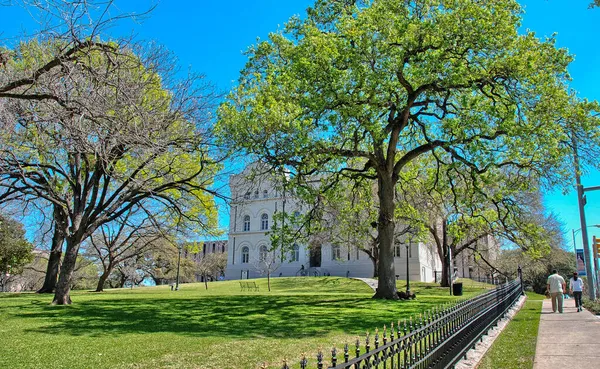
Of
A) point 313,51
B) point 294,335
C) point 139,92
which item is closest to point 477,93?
point 313,51

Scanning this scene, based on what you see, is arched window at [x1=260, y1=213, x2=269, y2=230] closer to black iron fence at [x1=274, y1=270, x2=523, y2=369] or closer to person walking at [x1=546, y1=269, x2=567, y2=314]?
person walking at [x1=546, y1=269, x2=567, y2=314]

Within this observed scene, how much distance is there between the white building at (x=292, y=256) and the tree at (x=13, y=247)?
22700 mm

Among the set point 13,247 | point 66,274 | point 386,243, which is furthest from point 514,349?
point 13,247

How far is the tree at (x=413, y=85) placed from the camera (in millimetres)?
15945

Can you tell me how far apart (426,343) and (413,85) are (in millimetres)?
15064

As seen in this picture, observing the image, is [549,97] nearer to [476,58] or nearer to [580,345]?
[476,58]

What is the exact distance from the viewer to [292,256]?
6147 centimetres

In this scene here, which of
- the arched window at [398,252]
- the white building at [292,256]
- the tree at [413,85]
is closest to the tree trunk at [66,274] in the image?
the tree at [413,85]

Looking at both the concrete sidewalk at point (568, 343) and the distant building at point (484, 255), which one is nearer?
the concrete sidewalk at point (568, 343)

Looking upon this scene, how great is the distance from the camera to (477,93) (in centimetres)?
1962

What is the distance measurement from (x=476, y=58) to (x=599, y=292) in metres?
15.1

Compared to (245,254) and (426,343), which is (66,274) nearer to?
(426,343)

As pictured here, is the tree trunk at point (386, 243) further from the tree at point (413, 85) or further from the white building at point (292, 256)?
the white building at point (292, 256)

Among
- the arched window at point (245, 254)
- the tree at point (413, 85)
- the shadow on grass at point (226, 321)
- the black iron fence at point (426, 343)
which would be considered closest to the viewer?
the black iron fence at point (426, 343)
